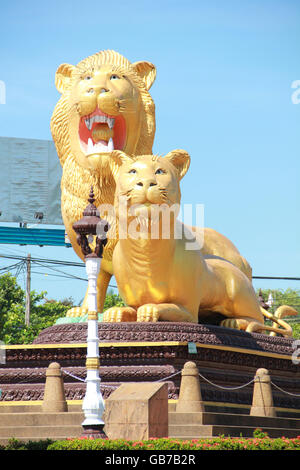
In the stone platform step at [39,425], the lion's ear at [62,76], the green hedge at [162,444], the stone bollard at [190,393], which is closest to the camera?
the green hedge at [162,444]

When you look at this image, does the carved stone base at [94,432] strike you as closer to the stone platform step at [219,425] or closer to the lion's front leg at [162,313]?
the stone platform step at [219,425]

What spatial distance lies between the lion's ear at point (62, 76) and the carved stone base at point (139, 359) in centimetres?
477

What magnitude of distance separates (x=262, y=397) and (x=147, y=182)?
12.6ft

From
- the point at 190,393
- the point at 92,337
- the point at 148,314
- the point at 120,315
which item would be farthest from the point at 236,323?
the point at 92,337

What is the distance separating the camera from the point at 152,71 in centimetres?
1870

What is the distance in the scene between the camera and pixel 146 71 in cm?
1869

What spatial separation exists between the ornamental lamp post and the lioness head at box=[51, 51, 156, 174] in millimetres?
4211

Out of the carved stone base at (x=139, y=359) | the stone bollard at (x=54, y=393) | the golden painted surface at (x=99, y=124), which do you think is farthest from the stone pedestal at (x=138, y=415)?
the golden painted surface at (x=99, y=124)

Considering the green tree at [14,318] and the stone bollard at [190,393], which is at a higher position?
the green tree at [14,318]

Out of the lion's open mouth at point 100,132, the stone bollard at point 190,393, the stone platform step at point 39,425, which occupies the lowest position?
the stone platform step at point 39,425

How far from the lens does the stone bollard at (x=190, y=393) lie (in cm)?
1451

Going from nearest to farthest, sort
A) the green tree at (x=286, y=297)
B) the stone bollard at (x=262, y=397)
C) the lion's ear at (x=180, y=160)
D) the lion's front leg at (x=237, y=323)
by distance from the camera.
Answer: the stone bollard at (x=262, y=397)
the lion's ear at (x=180, y=160)
the lion's front leg at (x=237, y=323)
the green tree at (x=286, y=297)

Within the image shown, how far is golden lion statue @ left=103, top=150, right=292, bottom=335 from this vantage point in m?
16.0
